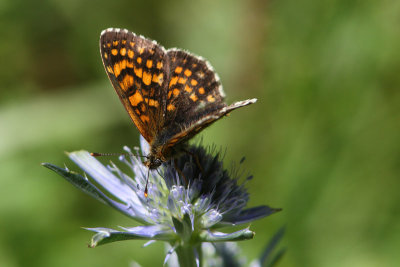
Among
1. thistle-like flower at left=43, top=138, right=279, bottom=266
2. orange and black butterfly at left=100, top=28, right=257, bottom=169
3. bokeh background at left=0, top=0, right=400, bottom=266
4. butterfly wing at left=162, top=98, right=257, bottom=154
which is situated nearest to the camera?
butterfly wing at left=162, top=98, right=257, bottom=154

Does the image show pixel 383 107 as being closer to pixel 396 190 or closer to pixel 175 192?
pixel 396 190

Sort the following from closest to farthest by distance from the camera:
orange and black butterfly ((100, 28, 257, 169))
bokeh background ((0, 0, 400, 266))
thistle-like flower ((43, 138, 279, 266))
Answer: thistle-like flower ((43, 138, 279, 266))
orange and black butterfly ((100, 28, 257, 169))
bokeh background ((0, 0, 400, 266))

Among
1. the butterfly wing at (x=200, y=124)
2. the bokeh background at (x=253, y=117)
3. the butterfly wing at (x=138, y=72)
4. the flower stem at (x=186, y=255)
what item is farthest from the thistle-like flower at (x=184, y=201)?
the bokeh background at (x=253, y=117)

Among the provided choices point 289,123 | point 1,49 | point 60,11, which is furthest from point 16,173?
point 289,123

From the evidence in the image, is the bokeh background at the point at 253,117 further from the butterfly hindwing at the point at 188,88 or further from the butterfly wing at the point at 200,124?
the butterfly wing at the point at 200,124

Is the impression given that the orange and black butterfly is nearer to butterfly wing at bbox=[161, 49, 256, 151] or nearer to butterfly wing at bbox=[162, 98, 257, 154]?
butterfly wing at bbox=[161, 49, 256, 151]

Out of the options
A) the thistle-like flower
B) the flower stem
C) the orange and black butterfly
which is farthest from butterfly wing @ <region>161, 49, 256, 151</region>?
the flower stem

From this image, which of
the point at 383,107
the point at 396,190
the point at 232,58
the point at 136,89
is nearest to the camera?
the point at 136,89
